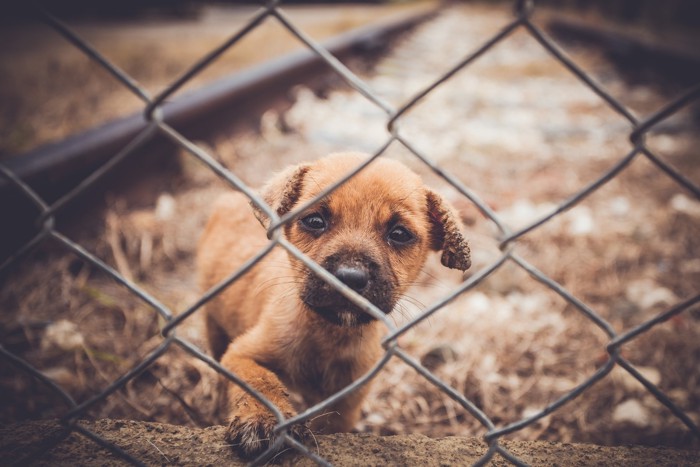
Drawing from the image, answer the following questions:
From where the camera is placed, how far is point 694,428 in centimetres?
104

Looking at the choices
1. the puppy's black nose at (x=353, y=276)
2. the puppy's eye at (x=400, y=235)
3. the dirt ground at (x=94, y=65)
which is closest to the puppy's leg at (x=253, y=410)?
the puppy's black nose at (x=353, y=276)

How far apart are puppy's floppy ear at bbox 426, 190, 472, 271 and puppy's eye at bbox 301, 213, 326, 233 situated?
47cm

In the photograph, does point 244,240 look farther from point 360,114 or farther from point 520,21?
point 360,114

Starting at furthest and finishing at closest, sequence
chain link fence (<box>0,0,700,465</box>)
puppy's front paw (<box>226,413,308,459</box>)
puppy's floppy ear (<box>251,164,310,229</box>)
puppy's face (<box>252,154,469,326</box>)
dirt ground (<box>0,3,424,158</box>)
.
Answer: dirt ground (<box>0,3,424,158</box>) < puppy's floppy ear (<box>251,164,310,229</box>) < puppy's face (<box>252,154,469,326</box>) < puppy's front paw (<box>226,413,308,459</box>) < chain link fence (<box>0,0,700,465</box>)

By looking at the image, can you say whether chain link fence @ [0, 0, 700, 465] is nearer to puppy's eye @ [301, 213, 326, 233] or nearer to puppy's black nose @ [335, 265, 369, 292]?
puppy's black nose @ [335, 265, 369, 292]

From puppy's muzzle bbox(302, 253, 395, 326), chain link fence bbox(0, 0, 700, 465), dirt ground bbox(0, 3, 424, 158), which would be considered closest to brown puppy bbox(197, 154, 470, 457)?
puppy's muzzle bbox(302, 253, 395, 326)

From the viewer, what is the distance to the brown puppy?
Answer: 167 cm

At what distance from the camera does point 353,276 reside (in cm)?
154

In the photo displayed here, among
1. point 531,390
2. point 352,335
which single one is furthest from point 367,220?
point 531,390

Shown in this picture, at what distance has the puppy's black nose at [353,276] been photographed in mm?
1528

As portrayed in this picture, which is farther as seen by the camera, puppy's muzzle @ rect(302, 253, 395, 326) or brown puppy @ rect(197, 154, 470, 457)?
brown puppy @ rect(197, 154, 470, 457)

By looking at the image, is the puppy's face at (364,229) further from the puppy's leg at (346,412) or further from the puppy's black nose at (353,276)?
the puppy's leg at (346,412)

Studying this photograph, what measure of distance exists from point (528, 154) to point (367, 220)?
3677mm

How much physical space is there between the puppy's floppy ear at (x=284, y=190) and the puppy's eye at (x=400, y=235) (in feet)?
1.39
